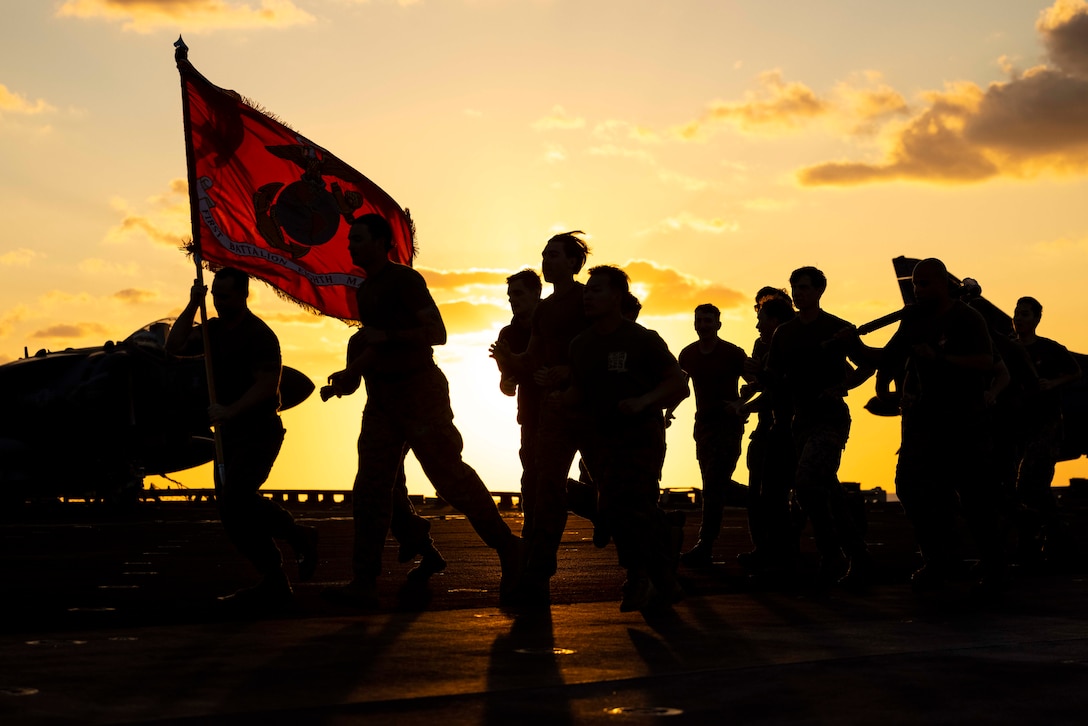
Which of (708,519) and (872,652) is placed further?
(708,519)

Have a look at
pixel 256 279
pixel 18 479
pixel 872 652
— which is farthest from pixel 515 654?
pixel 18 479

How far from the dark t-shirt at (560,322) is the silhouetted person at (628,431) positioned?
838mm

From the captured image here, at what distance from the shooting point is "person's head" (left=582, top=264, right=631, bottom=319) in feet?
24.2

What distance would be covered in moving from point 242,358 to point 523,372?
186cm

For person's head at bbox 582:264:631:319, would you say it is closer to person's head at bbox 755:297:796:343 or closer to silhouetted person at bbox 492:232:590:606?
silhouetted person at bbox 492:232:590:606

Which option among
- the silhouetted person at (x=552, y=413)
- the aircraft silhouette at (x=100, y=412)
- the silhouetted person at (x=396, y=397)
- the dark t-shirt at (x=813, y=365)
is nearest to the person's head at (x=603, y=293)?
the silhouetted person at (x=552, y=413)

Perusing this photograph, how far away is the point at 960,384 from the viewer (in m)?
8.54

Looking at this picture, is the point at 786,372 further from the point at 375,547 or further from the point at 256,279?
the point at 256,279

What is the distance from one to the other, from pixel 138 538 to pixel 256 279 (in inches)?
287

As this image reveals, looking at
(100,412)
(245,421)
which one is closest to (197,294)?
(245,421)

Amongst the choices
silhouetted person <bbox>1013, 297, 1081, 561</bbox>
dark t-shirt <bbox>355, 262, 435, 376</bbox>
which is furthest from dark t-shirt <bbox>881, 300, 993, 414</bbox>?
silhouetted person <bbox>1013, 297, 1081, 561</bbox>

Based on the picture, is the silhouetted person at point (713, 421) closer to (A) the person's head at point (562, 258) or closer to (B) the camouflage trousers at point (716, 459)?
(B) the camouflage trousers at point (716, 459)

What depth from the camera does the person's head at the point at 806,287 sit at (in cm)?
930

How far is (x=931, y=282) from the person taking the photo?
860 centimetres
